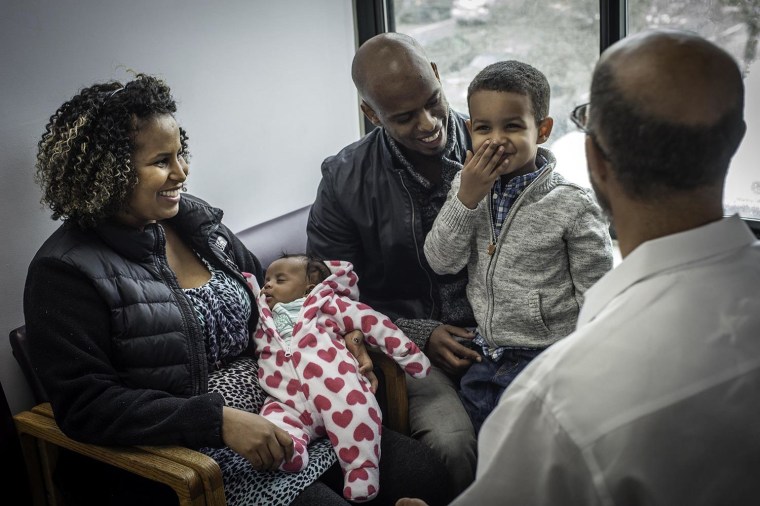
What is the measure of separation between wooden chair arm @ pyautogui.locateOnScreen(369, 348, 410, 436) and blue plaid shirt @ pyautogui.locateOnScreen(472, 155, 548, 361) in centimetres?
29

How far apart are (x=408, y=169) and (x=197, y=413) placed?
3.55ft

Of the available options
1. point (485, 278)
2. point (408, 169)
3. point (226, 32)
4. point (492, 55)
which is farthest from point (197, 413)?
point (492, 55)

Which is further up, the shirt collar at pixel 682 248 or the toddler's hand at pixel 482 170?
the shirt collar at pixel 682 248

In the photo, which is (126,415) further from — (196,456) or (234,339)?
(234,339)

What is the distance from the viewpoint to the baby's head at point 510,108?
185cm

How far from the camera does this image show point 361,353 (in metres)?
2.04

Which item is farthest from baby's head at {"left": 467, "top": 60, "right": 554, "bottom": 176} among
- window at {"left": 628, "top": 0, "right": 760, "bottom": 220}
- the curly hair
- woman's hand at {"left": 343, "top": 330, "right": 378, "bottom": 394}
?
window at {"left": 628, "top": 0, "right": 760, "bottom": 220}

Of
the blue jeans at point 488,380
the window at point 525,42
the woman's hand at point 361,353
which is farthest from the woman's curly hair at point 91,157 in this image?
the window at point 525,42

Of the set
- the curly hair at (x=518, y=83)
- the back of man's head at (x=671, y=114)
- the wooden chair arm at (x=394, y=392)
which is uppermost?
the back of man's head at (x=671, y=114)

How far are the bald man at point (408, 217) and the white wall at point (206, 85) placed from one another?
0.46m

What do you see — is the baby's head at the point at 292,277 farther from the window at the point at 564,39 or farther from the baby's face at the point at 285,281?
the window at the point at 564,39

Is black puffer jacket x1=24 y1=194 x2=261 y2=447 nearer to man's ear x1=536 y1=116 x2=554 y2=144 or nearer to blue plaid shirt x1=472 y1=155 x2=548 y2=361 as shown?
blue plaid shirt x1=472 y1=155 x2=548 y2=361

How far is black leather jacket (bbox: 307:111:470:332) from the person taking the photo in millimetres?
2340

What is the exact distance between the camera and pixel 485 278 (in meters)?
2.04
